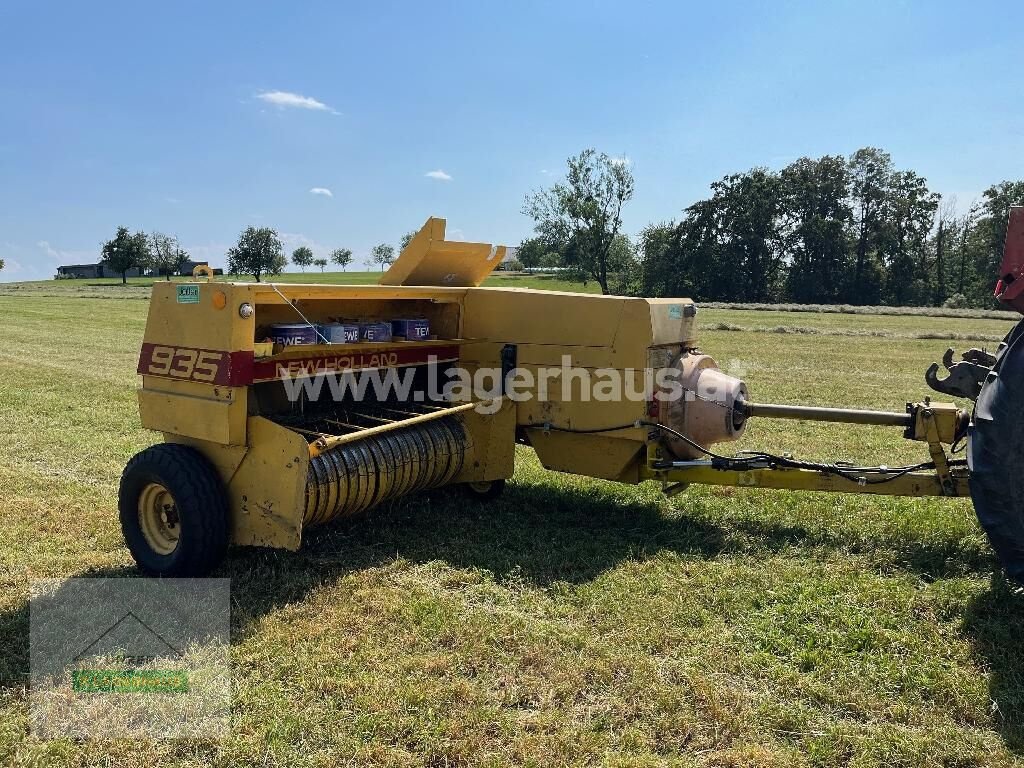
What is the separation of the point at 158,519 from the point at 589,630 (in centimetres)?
259

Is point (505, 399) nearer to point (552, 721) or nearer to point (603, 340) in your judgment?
point (603, 340)

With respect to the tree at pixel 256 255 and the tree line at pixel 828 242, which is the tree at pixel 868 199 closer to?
the tree line at pixel 828 242

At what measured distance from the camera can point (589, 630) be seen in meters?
3.82

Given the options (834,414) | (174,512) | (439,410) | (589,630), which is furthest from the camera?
(439,410)

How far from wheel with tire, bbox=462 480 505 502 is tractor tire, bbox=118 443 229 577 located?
205cm

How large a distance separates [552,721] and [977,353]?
10.8 feet

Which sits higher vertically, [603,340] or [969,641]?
[603,340]

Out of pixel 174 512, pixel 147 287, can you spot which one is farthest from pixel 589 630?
pixel 147 287

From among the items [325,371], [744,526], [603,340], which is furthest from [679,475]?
[325,371]

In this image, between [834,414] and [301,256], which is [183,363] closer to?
[834,414]

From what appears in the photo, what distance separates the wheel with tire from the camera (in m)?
5.88

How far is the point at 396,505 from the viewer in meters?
5.68

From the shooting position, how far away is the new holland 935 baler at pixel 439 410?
13.7 feet

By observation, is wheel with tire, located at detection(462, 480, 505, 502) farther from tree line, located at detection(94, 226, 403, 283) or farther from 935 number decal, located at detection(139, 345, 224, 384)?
tree line, located at detection(94, 226, 403, 283)
